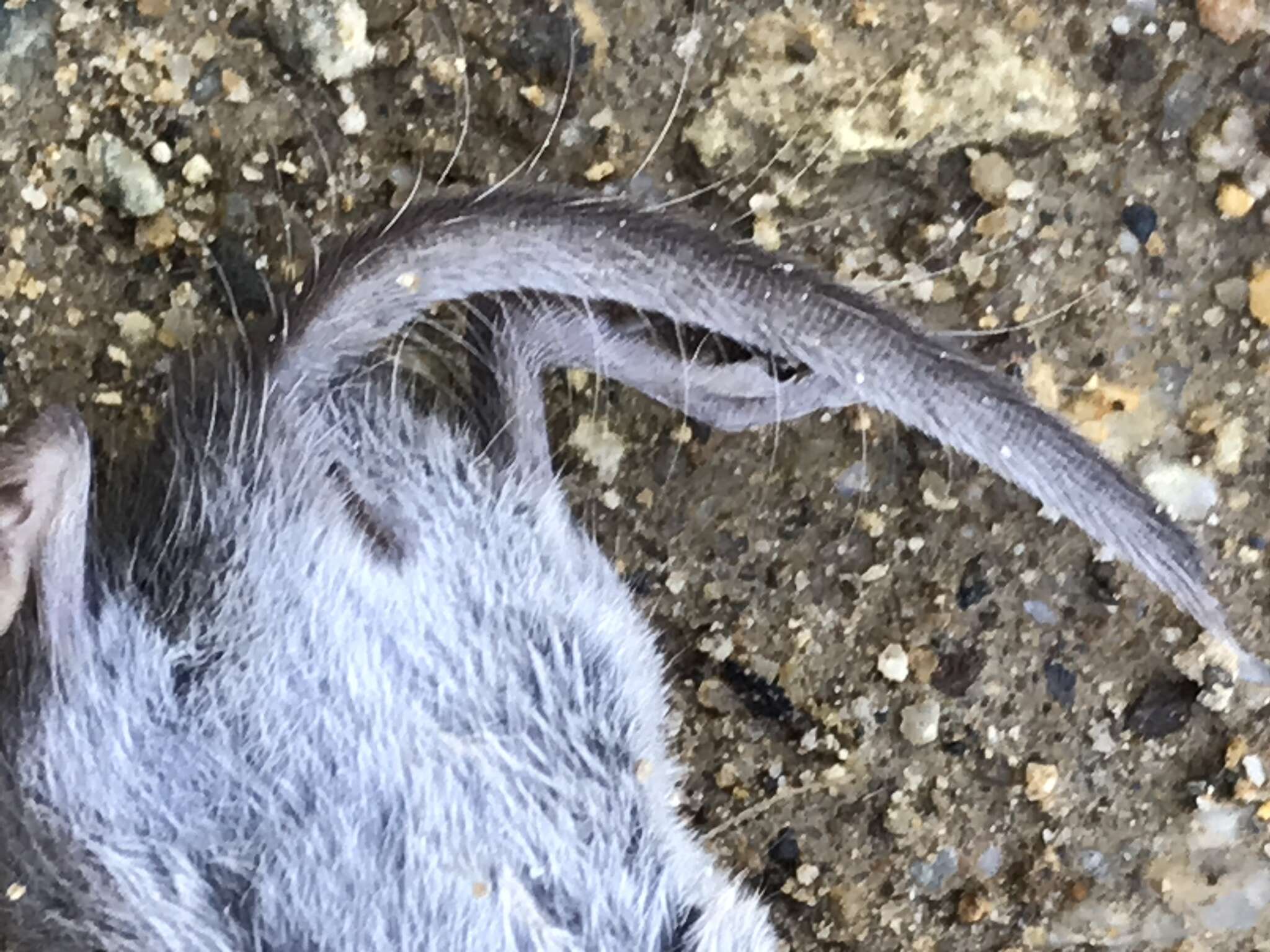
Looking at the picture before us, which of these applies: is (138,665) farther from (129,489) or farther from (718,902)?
(718,902)

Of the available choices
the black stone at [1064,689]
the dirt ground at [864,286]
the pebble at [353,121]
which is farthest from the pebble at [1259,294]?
the pebble at [353,121]

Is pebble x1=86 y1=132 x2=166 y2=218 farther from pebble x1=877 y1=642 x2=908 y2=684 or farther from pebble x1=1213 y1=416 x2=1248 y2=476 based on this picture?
pebble x1=1213 y1=416 x2=1248 y2=476

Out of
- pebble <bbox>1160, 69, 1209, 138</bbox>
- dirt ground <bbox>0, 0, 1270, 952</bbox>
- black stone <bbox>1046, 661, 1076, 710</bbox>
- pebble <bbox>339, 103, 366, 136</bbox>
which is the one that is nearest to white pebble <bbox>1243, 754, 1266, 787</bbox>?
dirt ground <bbox>0, 0, 1270, 952</bbox>

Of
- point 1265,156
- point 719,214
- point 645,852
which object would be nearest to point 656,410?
point 719,214

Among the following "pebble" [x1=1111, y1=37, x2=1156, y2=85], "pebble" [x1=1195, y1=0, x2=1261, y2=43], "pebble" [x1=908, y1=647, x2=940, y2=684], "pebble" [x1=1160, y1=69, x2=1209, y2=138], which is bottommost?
"pebble" [x1=908, y1=647, x2=940, y2=684]

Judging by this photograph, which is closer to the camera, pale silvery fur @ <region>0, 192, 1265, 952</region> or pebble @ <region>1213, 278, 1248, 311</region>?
pale silvery fur @ <region>0, 192, 1265, 952</region>

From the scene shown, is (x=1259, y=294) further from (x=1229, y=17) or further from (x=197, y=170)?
(x=197, y=170)

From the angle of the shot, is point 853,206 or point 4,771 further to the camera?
point 853,206
